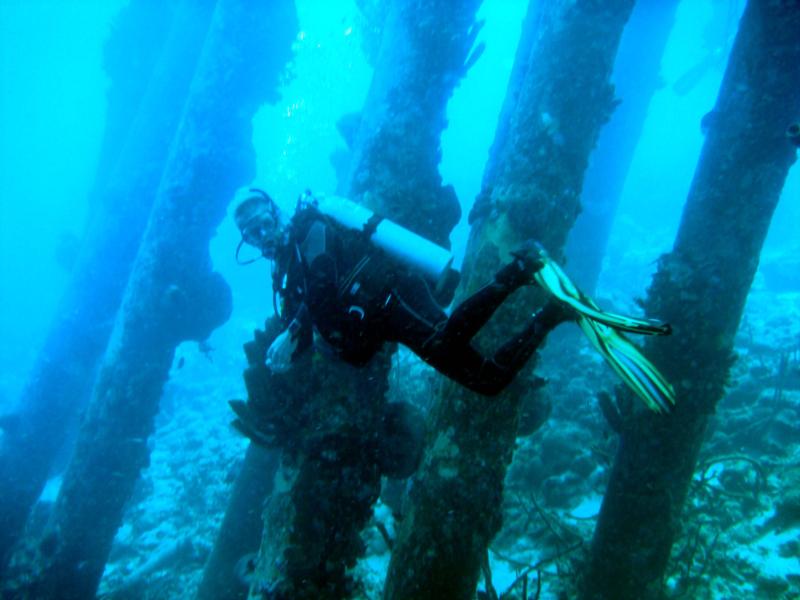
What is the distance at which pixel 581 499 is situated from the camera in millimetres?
6344

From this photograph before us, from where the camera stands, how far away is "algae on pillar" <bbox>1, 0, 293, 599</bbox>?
6.76m

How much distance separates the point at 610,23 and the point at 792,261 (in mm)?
21053

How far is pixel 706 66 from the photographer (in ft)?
71.7

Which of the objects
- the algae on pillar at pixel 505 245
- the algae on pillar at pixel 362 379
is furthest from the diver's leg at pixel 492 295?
the algae on pillar at pixel 362 379

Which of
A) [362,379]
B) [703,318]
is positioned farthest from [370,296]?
[703,318]

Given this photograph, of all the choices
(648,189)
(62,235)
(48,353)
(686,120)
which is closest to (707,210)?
(48,353)

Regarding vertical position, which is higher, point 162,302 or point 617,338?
point 162,302

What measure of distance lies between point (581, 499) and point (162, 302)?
22.9 feet

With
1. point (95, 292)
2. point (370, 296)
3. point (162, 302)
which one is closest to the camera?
point (370, 296)

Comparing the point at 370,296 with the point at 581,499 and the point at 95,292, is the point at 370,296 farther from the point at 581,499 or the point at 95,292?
the point at 95,292

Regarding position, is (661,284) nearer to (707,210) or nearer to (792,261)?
(707,210)

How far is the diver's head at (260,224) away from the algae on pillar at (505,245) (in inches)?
73.8

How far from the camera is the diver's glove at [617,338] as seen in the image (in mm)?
2492

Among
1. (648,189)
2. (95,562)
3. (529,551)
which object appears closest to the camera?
(529,551)
